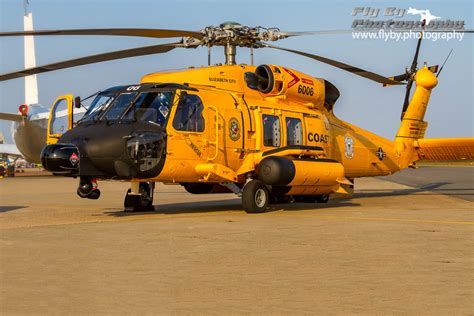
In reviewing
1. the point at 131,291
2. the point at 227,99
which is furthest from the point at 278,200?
the point at 131,291

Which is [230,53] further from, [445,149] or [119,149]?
[445,149]

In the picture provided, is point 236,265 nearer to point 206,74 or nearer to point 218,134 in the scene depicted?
point 218,134

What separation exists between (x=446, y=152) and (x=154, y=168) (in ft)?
33.7

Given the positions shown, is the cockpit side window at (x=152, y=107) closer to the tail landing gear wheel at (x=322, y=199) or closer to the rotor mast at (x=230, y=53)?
the rotor mast at (x=230, y=53)

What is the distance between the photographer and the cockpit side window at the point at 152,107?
11.9 metres

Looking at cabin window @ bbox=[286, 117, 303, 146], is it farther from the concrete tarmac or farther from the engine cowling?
the concrete tarmac

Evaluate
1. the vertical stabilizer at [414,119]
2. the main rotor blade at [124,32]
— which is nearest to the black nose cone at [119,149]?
the main rotor blade at [124,32]

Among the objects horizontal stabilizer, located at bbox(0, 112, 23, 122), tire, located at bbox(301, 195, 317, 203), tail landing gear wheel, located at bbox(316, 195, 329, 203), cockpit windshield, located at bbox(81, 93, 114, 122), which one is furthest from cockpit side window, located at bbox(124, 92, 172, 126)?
horizontal stabilizer, located at bbox(0, 112, 23, 122)

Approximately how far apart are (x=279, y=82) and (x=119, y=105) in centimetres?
404

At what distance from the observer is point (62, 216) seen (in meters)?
12.6

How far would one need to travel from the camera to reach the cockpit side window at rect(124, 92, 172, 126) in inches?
470

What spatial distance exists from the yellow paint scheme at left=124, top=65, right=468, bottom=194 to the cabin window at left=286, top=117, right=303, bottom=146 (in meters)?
0.10

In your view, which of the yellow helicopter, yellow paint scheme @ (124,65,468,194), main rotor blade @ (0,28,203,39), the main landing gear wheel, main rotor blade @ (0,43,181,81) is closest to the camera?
main rotor blade @ (0,28,203,39)

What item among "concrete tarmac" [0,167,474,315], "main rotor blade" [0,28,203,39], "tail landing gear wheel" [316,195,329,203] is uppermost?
"main rotor blade" [0,28,203,39]
